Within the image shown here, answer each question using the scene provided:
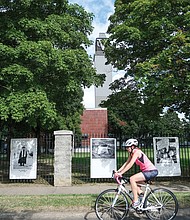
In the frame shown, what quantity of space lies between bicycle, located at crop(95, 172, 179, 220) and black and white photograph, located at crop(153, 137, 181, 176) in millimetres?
5791

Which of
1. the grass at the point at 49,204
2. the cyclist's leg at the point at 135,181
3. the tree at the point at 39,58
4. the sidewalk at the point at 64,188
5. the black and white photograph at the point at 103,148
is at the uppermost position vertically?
the tree at the point at 39,58

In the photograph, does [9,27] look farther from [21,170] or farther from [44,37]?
[21,170]

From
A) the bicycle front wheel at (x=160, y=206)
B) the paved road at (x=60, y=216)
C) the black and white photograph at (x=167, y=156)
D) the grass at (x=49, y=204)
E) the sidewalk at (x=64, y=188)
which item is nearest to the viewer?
the bicycle front wheel at (x=160, y=206)

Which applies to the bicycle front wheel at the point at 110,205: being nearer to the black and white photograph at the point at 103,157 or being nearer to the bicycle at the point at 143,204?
the bicycle at the point at 143,204

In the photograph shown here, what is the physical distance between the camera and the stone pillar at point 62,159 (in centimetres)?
1126

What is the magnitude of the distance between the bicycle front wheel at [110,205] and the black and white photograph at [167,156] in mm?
6098

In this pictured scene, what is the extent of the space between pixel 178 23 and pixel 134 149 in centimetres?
769

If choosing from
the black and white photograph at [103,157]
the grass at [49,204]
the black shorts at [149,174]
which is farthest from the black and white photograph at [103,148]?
the black shorts at [149,174]

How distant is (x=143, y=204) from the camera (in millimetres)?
5949

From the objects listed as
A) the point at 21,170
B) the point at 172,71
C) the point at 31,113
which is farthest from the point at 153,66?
Answer: the point at 21,170

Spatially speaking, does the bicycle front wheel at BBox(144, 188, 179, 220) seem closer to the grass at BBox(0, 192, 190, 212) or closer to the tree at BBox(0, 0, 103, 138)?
the grass at BBox(0, 192, 190, 212)

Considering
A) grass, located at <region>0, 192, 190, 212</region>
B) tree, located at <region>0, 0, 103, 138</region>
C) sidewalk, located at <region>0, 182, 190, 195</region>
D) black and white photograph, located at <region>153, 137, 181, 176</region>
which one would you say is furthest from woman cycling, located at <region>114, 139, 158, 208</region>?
black and white photograph, located at <region>153, 137, 181, 176</region>

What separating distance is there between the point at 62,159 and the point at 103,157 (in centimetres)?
174

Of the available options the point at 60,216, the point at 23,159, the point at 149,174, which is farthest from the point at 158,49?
the point at 60,216
